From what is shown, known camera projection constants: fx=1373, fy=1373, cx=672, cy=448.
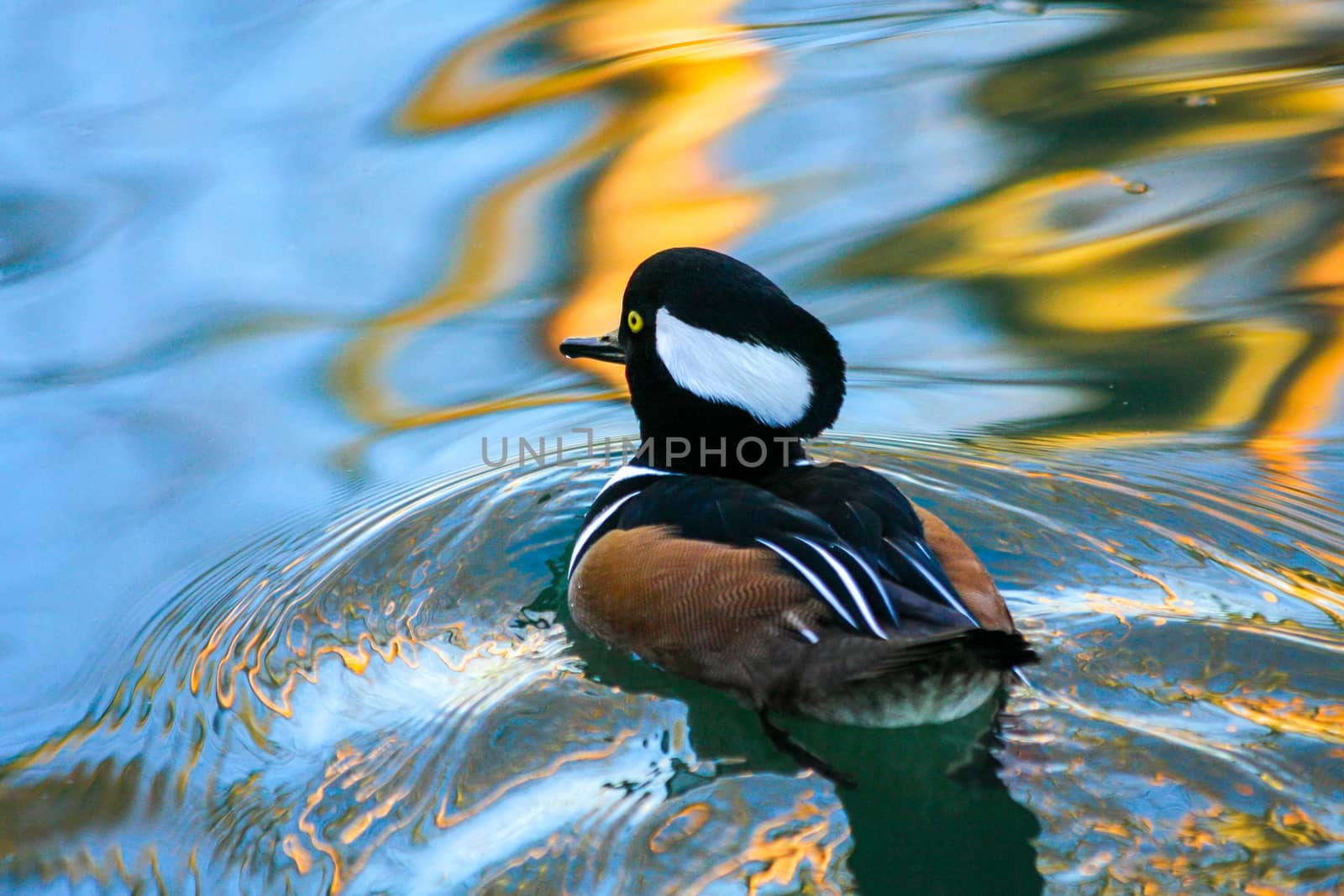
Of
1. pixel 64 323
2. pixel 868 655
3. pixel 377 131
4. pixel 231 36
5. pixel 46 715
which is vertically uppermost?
pixel 231 36

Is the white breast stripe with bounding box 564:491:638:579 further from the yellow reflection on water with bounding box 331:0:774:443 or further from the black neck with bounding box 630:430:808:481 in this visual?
the yellow reflection on water with bounding box 331:0:774:443

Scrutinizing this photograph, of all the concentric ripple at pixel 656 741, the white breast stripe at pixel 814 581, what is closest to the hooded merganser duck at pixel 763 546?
the white breast stripe at pixel 814 581

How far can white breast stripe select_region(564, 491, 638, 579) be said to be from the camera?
4.75 m

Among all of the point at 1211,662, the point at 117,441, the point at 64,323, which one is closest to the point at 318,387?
the point at 117,441

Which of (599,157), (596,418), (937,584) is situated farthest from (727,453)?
(599,157)

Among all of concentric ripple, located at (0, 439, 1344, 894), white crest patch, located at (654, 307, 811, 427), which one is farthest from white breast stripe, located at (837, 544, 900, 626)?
white crest patch, located at (654, 307, 811, 427)

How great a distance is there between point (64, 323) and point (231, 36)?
11.1ft

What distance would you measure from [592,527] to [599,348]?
74 cm

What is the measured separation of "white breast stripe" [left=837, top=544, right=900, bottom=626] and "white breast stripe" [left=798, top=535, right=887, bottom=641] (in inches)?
1.7

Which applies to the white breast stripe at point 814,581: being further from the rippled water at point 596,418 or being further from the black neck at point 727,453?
the black neck at point 727,453

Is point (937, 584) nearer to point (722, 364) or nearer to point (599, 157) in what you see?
point (722, 364)

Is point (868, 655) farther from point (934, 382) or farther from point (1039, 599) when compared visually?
point (934, 382)

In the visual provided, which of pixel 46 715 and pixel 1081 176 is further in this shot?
pixel 1081 176

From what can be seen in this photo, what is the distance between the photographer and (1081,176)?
7.77 m
